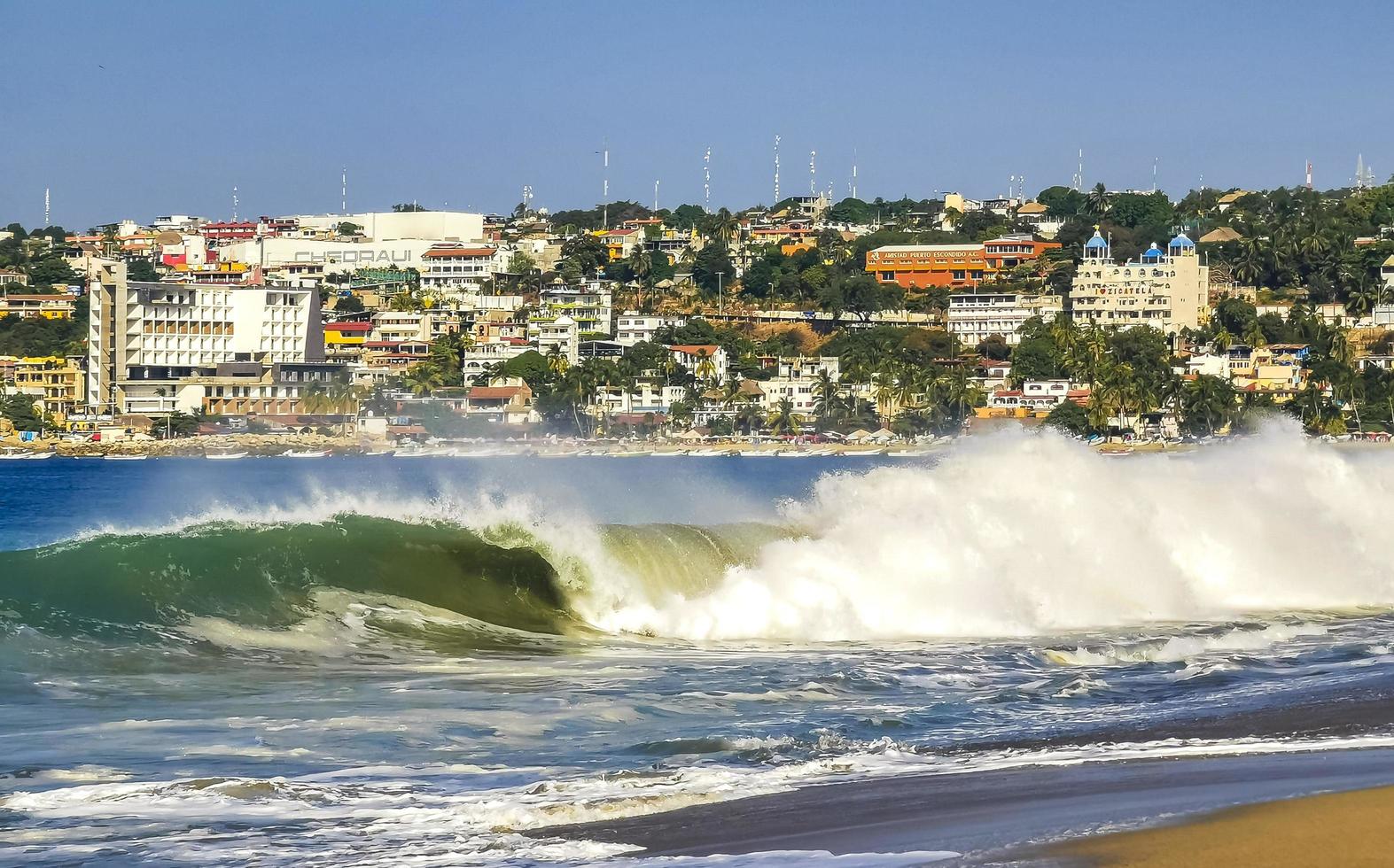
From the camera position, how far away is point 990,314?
545ft

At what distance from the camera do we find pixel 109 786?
11.9 metres

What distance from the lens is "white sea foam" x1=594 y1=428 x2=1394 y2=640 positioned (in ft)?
69.9

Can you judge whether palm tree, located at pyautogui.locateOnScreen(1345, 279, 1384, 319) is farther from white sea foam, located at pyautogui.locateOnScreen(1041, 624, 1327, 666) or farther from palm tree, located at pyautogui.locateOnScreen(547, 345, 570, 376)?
white sea foam, located at pyautogui.locateOnScreen(1041, 624, 1327, 666)

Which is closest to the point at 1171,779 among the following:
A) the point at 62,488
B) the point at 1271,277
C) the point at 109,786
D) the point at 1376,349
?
the point at 109,786

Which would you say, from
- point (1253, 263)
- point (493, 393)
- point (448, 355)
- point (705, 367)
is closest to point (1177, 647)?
point (493, 393)

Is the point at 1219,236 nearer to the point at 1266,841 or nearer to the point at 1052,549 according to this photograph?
the point at 1052,549

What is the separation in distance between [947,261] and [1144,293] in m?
31.2

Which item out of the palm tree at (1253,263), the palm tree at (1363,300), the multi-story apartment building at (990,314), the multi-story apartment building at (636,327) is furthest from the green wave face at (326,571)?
the palm tree at (1253,263)

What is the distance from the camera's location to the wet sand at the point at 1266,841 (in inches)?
384

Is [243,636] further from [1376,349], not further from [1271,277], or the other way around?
[1271,277]

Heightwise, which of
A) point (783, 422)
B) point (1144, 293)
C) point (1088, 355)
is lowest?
A: point (783, 422)

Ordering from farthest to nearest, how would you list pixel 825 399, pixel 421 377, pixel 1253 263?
1. pixel 1253 263
2. pixel 421 377
3. pixel 825 399

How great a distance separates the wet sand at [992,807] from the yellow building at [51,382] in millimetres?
144817

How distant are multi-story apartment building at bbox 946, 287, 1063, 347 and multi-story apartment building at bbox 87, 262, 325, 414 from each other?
58.6 metres
